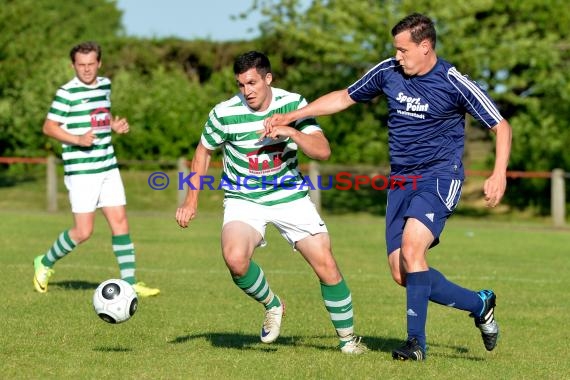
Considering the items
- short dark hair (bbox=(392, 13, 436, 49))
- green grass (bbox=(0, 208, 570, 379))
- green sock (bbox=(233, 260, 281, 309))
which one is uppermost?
short dark hair (bbox=(392, 13, 436, 49))

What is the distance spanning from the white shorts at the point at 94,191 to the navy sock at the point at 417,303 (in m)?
4.33

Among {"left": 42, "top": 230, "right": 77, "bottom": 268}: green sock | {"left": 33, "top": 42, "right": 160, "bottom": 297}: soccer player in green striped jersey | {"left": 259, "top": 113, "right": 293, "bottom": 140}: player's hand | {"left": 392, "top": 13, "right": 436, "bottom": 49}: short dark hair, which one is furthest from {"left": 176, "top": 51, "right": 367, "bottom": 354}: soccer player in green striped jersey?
{"left": 42, "top": 230, "right": 77, "bottom": 268}: green sock

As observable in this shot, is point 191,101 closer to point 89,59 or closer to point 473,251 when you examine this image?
point 473,251

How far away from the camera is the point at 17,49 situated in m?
29.4

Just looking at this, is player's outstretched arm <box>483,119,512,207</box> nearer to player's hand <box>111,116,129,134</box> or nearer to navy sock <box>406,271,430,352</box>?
navy sock <box>406,271,430,352</box>

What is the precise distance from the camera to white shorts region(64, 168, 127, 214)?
1099 centimetres

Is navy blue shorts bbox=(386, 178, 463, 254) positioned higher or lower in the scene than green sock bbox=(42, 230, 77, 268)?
higher

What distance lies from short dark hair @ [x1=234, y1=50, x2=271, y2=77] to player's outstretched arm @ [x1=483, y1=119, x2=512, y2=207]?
160 cm

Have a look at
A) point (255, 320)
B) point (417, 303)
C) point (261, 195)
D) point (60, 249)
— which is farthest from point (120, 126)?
point (417, 303)

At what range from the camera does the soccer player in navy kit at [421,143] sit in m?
7.39

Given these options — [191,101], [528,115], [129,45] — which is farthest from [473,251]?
[129,45]

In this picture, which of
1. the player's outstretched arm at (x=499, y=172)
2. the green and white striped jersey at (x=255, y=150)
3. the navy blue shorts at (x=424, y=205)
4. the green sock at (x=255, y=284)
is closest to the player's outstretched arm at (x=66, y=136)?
the green and white striped jersey at (x=255, y=150)

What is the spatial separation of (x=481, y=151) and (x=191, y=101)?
1009 cm

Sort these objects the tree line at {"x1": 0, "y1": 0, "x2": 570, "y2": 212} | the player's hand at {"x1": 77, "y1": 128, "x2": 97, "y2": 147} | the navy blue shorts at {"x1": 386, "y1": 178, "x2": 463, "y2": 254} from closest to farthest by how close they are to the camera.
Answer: the navy blue shorts at {"x1": 386, "y1": 178, "x2": 463, "y2": 254} → the player's hand at {"x1": 77, "y1": 128, "x2": 97, "y2": 147} → the tree line at {"x1": 0, "y1": 0, "x2": 570, "y2": 212}
